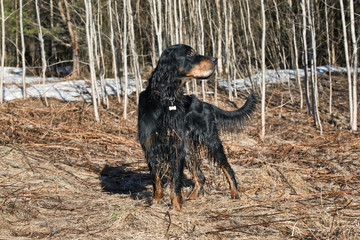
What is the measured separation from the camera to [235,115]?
4023mm

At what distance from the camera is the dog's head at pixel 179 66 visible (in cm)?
312

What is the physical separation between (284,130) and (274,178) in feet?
11.9

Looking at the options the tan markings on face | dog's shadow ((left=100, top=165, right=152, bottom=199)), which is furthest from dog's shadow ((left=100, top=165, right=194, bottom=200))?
the tan markings on face

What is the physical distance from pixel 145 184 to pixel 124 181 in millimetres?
326

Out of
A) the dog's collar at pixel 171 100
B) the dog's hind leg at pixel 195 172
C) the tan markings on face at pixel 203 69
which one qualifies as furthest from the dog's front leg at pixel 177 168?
the tan markings on face at pixel 203 69

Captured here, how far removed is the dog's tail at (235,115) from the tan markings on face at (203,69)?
721 millimetres

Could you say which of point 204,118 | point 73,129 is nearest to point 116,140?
point 73,129

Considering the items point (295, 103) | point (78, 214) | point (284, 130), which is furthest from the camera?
point (295, 103)

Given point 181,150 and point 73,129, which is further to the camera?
point 73,129

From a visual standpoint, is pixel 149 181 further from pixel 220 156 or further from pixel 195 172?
pixel 220 156

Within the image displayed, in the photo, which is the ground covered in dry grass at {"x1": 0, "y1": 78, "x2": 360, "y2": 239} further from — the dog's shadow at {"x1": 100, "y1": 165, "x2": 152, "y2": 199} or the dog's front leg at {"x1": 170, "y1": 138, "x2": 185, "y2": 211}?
the dog's front leg at {"x1": 170, "y1": 138, "x2": 185, "y2": 211}

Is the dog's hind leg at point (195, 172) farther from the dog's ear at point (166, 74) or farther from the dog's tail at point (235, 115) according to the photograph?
the dog's ear at point (166, 74)

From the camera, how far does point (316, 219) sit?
2518mm

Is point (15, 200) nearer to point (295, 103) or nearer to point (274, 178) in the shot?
point (274, 178)
